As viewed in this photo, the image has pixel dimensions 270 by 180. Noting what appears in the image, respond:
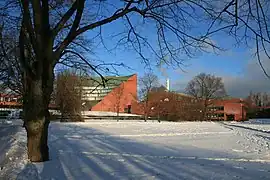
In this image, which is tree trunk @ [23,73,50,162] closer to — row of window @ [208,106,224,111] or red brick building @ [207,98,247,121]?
row of window @ [208,106,224,111]

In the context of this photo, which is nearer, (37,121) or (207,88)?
(37,121)

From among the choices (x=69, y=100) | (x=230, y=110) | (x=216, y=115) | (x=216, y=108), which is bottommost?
(x=216, y=115)

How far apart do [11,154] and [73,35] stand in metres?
4.33

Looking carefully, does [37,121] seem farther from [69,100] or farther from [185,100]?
[185,100]

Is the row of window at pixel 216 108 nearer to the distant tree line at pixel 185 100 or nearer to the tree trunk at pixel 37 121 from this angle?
the distant tree line at pixel 185 100

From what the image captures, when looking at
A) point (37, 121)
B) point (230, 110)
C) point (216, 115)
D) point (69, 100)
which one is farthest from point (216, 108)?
point (37, 121)

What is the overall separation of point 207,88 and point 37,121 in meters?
82.7

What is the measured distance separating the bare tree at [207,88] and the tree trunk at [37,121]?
262ft

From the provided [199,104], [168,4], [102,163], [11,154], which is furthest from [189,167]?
[199,104]

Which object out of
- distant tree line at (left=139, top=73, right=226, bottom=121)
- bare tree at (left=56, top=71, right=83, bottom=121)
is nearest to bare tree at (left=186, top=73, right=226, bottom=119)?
distant tree line at (left=139, top=73, right=226, bottom=121)

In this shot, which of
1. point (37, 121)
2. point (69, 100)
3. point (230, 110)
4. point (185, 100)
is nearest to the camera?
point (37, 121)

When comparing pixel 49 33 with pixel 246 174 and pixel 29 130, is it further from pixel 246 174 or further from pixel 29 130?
pixel 246 174

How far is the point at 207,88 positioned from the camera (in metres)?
89.7

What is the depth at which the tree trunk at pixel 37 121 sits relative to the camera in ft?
32.4
